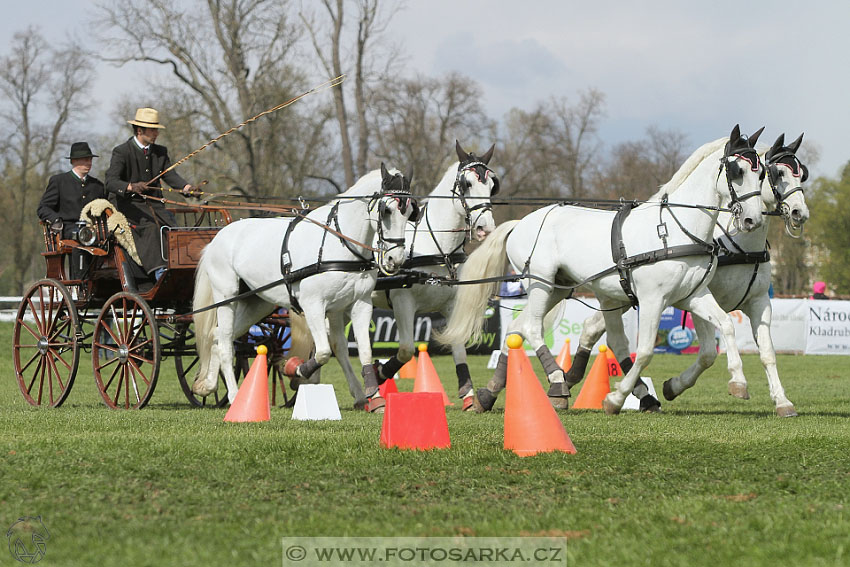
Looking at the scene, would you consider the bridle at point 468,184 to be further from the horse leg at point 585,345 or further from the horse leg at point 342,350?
the horse leg at point 585,345

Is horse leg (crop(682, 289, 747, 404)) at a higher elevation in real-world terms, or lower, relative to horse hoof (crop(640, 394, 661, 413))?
higher

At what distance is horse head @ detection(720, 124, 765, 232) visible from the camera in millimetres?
8664

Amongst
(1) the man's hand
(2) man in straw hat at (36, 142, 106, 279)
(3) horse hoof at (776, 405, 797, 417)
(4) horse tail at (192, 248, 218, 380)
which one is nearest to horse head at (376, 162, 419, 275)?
(4) horse tail at (192, 248, 218, 380)

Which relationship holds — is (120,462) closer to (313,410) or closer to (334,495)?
(334,495)

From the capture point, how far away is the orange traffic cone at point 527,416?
6.32 m

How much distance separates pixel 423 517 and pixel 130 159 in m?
7.30

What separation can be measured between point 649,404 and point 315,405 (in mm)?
3344

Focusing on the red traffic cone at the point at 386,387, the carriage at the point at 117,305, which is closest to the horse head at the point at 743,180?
the red traffic cone at the point at 386,387

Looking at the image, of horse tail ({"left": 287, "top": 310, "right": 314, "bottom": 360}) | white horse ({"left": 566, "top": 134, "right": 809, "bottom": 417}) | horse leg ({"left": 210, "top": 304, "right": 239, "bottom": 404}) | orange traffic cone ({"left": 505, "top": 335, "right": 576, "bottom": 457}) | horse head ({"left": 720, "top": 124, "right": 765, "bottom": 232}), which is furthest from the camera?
horse tail ({"left": 287, "top": 310, "right": 314, "bottom": 360})

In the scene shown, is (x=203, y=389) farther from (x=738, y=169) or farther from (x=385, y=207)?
(x=738, y=169)

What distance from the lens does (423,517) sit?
184 inches

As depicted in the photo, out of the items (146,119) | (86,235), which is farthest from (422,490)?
(146,119)

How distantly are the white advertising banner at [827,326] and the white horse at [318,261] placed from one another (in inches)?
713

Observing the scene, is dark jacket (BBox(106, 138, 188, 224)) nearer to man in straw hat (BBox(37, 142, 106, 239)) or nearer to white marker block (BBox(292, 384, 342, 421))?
man in straw hat (BBox(37, 142, 106, 239))
